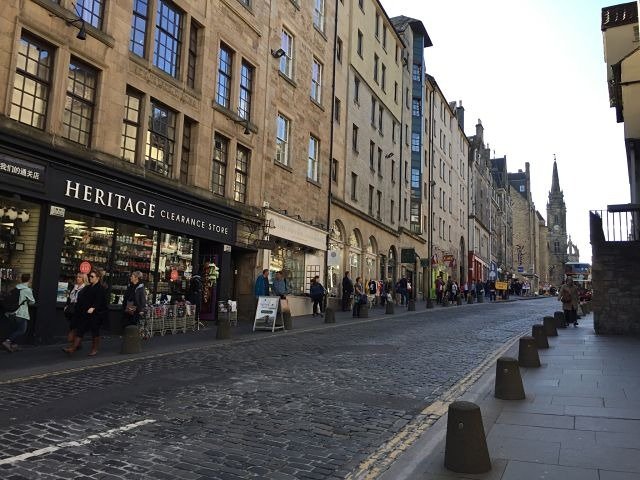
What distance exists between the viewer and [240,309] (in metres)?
→ 21.3

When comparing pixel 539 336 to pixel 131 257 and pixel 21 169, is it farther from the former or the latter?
pixel 21 169

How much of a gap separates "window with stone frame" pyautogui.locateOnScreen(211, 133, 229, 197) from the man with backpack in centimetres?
880

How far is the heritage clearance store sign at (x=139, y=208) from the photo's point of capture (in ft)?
43.2

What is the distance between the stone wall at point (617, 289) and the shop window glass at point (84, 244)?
14.1 metres

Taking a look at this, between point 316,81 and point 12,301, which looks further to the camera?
point 316,81

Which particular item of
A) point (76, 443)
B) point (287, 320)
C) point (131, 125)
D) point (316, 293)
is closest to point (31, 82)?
point (131, 125)

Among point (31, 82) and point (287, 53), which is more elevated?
point (287, 53)

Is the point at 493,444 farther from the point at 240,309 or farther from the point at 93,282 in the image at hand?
the point at 240,309

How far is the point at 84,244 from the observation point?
1392cm

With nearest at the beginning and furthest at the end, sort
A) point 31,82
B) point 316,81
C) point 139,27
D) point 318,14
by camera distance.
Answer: point 31,82, point 139,27, point 316,81, point 318,14

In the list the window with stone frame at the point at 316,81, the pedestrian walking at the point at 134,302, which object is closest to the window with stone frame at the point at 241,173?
the window with stone frame at the point at 316,81

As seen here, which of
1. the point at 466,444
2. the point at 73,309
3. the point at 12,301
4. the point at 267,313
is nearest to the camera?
the point at 466,444

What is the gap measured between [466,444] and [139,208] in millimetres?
12704

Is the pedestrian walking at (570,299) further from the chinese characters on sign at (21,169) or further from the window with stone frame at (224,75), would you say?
the chinese characters on sign at (21,169)
